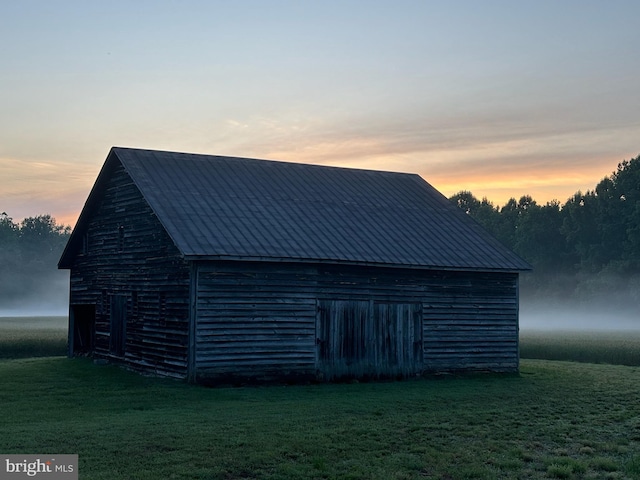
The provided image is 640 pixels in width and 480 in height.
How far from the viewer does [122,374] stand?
87.1 ft

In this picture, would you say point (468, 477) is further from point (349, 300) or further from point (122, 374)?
point (122, 374)

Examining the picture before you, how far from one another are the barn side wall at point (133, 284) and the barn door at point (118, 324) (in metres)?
0.04

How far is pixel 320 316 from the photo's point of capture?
85.6 feet

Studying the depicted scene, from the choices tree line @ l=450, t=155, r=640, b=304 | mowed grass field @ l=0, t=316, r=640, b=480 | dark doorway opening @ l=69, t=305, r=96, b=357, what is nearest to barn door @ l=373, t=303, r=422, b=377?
mowed grass field @ l=0, t=316, r=640, b=480

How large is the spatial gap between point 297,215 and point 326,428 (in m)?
13.2

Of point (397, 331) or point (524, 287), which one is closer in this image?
point (397, 331)

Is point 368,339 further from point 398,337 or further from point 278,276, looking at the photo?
point 278,276

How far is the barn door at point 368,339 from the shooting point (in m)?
26.2

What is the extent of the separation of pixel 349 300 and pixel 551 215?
3895 inches

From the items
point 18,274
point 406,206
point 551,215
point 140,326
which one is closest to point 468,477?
point 140,326

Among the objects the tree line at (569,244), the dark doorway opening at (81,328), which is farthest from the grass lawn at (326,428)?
the tree line at (569,244)

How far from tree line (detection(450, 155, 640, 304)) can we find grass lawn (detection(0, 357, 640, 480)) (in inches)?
2911

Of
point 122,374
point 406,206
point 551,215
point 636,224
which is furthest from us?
point 551,215

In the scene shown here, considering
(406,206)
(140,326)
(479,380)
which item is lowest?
(479,380)
